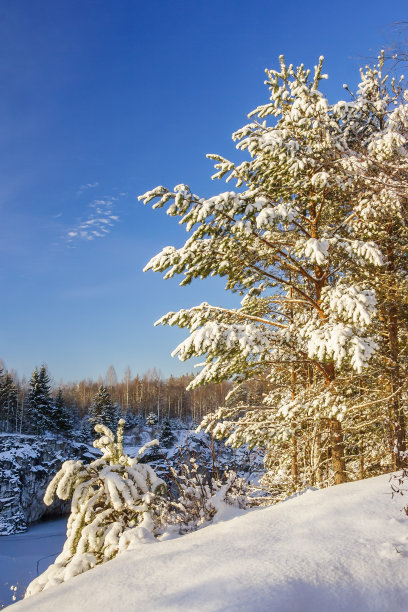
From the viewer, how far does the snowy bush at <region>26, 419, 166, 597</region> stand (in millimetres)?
3621

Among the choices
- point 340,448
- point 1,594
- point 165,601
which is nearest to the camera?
point 165,601

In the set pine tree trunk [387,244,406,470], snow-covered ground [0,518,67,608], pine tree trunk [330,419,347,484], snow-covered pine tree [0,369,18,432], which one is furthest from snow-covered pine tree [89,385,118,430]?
pine tree trunk [387,244,406,470]

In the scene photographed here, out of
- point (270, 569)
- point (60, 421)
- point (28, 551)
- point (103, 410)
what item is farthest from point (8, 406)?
point (270, 569)

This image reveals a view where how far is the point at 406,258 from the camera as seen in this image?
7.17 meters

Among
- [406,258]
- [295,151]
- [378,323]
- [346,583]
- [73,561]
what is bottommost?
[73,561]

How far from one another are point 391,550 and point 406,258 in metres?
5.72

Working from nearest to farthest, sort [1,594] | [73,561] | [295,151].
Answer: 1. [73,561]
2. [295,151]
3. [1,594]

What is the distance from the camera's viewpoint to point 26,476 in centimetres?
2725

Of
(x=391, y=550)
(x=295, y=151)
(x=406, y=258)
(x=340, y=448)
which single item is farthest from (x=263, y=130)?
(x=391, y=550)

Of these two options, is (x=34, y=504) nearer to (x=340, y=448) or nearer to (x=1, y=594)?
(x=1, y=594)

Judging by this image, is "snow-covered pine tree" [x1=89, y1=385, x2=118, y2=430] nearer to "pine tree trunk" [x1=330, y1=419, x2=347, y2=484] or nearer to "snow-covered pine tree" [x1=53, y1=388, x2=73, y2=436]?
"snow-covered pine tree" [x1=53, y1=388, x2=73, y2=436]

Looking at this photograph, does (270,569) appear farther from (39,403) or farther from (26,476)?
(39,403)

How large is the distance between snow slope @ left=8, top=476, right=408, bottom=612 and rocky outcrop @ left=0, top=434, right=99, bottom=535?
2615 cm

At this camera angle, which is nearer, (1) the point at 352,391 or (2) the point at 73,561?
(2) the point at 73,561
